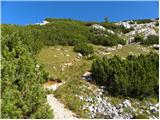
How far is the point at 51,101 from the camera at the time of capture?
60.5 ft

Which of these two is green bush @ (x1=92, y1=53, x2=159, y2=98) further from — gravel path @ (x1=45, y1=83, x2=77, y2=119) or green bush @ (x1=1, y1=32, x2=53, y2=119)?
green bush @ (x1=1, y1=32, x2=53, y2=119)

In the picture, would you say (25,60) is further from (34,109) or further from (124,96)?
(124,96)

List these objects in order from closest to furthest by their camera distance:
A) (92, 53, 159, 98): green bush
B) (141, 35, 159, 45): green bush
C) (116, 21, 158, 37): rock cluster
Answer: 1. (92, 53, 159, 98): green bush
2. (141, 35, 159, 45): green bush
3. (116, 21, 158, 37): rock cluster

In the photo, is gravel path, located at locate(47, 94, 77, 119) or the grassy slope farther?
the grassy slope

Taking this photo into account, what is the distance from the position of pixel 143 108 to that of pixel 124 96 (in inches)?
49.0

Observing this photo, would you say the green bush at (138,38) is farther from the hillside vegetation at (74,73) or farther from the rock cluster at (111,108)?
the rock cluster at (111,108)

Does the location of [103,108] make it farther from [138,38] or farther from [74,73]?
[138,38]

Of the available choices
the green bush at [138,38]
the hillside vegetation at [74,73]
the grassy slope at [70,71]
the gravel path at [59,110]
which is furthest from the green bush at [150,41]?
the gravel path at [59,110]

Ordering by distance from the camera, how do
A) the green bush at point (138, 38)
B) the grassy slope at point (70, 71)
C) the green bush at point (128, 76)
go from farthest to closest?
the green bush at point (138, 38) → the green bush at point (128, 76) → the grassy slope at point (70, 71)

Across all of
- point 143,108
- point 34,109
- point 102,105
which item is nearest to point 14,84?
point 34,109

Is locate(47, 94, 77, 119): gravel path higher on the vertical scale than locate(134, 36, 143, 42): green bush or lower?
lower

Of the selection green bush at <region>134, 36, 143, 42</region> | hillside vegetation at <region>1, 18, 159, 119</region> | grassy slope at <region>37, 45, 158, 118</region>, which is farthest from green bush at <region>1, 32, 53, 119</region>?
green bush at <region>134, 36, 143, 42</region>

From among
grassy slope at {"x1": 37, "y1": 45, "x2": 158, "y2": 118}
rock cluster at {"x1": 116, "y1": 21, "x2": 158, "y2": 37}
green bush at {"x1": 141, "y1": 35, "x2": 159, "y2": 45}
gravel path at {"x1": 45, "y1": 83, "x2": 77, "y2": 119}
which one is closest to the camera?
gravel path at {"x1": 45, "y1": 83, "x2": 77, "y2": 119}

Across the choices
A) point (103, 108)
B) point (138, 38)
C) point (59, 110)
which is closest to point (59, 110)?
point (59, 110)
